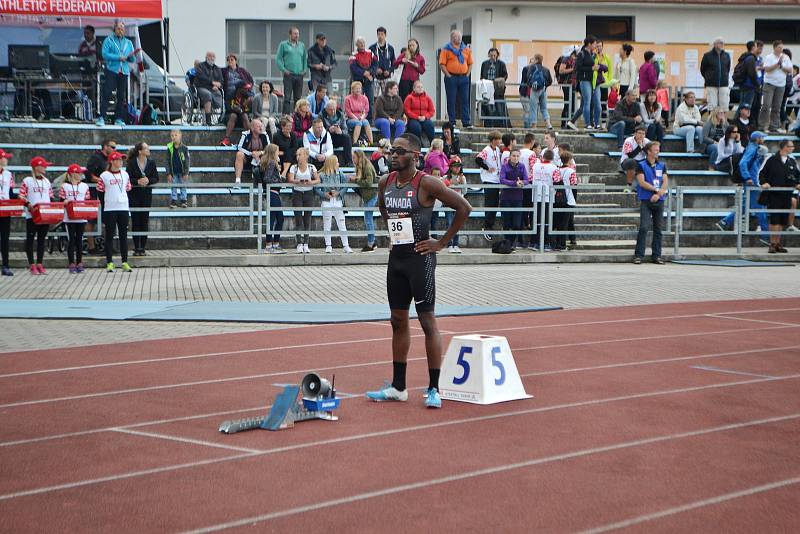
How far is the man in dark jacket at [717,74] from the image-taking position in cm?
2812

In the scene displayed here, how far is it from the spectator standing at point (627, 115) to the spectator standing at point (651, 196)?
531 cm

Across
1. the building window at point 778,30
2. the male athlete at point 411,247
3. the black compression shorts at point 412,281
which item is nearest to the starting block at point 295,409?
the male athlete at point 411,247

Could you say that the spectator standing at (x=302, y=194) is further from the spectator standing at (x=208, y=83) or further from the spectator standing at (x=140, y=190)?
the spectator standing at (x=208, y=83)

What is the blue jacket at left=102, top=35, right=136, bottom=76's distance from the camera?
24.6m

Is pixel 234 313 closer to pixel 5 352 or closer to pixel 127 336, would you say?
pixel 127 336

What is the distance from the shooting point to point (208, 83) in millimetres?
26031

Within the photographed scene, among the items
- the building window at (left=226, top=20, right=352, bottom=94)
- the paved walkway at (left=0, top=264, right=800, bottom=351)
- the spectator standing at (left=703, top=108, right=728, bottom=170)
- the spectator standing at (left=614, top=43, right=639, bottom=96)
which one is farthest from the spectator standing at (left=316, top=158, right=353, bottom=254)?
the building window at (left=226, top=20, right=352, bottom=94)

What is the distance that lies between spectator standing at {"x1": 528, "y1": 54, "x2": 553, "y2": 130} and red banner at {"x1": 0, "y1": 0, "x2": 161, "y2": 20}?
8.51 metres

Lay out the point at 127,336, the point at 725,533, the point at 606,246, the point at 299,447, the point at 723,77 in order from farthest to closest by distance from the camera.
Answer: the point at 723,77 < the point at 606,246 < the point at 127,336 < the point at 299,447 < the point at 725,533

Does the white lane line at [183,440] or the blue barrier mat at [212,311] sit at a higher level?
the white lane line at [183,440]

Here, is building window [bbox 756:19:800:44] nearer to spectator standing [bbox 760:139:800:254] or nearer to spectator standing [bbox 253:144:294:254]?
spectator standing [bbox 760:139:800:254]

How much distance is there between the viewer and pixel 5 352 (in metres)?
11.2

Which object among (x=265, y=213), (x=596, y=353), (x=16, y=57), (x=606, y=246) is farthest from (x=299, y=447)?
(x=16, y=57)

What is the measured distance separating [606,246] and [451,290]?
286 inches
